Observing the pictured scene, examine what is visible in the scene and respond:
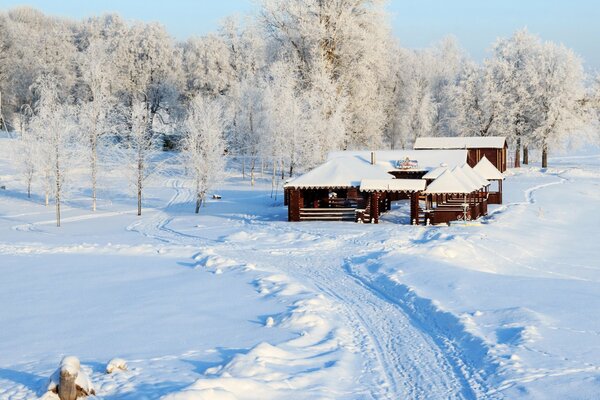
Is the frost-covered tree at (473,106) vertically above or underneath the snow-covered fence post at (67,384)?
above

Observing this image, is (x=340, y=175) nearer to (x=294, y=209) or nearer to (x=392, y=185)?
→ (x=294, y=209)

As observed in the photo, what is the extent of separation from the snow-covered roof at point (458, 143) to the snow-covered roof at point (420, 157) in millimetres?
12005

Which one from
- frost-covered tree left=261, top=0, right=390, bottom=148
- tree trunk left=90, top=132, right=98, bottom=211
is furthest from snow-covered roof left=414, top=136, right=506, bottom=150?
tree trunk left=90, top=132, right=98, bottom=211

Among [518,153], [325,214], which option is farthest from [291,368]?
[518,153]

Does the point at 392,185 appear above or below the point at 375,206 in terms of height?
above

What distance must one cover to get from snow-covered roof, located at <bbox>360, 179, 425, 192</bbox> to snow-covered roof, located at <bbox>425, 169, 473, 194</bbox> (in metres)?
0.54

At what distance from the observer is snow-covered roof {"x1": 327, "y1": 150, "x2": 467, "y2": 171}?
37.4 meters

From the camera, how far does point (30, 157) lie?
148 ft

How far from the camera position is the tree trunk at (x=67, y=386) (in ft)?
32.3

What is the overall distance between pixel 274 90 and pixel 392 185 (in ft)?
70.8

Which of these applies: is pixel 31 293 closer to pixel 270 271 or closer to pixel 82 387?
pixel 270 271

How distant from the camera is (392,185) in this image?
32.3 meters

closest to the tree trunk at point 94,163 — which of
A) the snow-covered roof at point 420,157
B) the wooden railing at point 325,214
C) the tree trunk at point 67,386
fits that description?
the wooden railing at point 325,214

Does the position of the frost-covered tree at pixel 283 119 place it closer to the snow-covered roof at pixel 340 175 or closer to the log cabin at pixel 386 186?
the log cabin at pixel 386 186
